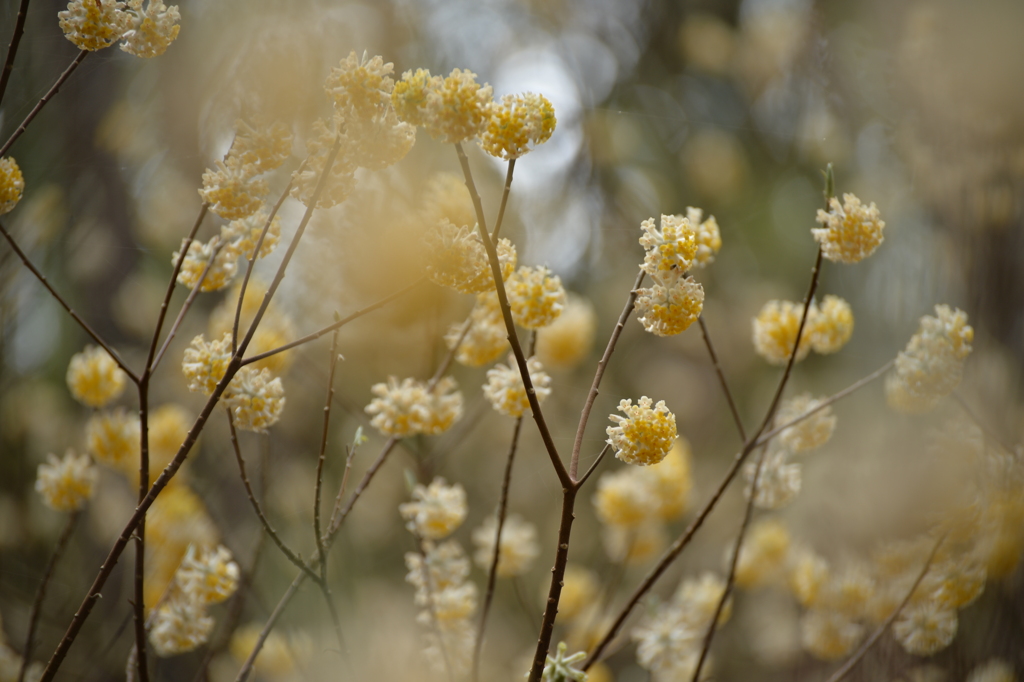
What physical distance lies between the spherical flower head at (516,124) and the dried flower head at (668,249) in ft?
0.32

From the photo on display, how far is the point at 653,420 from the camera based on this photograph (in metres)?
0.38

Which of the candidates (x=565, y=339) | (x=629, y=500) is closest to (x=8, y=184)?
(x=565, y=339)

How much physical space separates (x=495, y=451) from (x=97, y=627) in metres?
0.72

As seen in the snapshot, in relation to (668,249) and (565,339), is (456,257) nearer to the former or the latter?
(668,249)

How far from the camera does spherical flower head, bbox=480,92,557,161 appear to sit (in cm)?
36

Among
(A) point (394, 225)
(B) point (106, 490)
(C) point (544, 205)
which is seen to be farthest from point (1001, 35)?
(B) point (106, 490)

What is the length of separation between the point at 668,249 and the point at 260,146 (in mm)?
271

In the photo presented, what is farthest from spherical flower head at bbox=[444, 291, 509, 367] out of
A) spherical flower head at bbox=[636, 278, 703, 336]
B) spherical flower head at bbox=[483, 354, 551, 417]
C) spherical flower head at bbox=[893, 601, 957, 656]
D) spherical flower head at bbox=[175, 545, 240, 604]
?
spherical flower head at bbox=[893, 601, 957, 656]

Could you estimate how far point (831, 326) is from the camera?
55 centimetres

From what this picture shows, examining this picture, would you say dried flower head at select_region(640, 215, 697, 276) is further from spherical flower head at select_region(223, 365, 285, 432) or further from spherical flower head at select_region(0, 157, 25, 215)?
spherical flower head at select_region(0, 157, 25, 215)

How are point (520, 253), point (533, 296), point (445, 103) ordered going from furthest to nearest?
point (520, 253)
point (533, 296)
point (445, 103)

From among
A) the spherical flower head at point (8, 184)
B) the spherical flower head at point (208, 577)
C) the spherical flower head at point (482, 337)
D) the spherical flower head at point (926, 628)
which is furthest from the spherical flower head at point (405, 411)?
the spherical flower head at point (926, 628)

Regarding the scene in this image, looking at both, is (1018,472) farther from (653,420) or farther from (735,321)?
(735,321)

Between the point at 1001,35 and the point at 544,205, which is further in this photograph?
the point at 544,205
